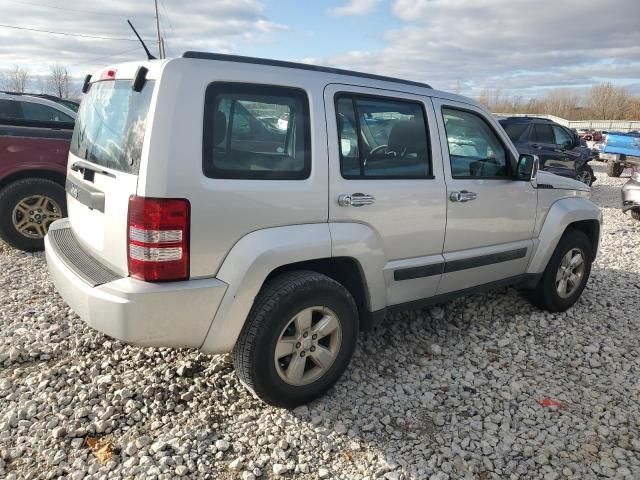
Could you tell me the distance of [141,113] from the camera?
2.40 meters

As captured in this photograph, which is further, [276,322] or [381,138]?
[381,138]

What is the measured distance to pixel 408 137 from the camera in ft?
10.7

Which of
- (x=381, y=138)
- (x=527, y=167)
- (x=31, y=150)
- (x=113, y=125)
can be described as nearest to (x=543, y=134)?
(x=527, y=167)

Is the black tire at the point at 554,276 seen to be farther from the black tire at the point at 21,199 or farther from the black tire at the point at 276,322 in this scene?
the black tire at the point at 21,199

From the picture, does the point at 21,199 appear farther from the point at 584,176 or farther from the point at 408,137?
the point at 584,176

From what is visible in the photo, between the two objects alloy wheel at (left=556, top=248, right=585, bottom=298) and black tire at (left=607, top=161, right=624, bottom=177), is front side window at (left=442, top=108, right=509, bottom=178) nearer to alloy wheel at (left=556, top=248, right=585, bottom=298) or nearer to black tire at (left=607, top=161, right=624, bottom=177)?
alloy wheel at (left=556, top=248, right=585, bottom=298)

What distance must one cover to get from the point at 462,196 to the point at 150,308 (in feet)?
7.06

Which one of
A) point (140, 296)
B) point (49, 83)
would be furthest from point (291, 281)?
point (49, 83)

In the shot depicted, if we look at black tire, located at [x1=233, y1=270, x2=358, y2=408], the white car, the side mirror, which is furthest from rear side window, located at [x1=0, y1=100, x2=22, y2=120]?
the side mirror

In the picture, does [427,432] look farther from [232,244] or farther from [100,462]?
[100,462]

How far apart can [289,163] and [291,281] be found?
64 centimetres

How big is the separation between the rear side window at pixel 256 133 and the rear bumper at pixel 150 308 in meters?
0.58

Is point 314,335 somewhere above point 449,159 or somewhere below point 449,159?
below

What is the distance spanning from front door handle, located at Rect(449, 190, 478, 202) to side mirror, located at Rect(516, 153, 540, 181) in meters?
0.53
